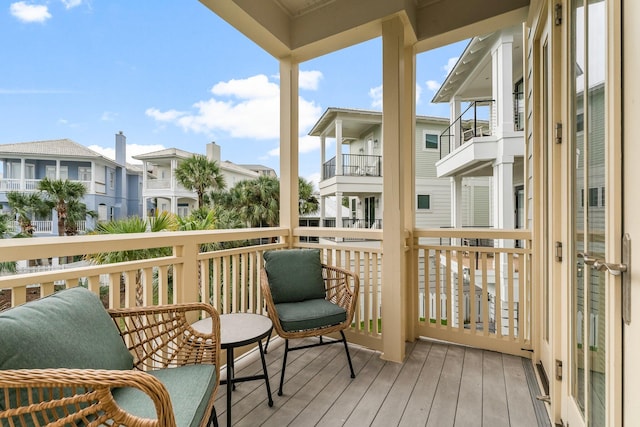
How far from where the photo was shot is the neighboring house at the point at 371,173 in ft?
13.4

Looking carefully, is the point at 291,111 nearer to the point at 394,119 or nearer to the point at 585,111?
the point at 394,119

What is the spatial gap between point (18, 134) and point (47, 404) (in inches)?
91.1

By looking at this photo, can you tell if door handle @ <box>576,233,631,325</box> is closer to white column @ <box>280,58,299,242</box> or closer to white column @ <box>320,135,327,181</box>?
white column @ <box>280,58,299,242</box>

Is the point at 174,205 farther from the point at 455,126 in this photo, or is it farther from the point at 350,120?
the point at 455,126

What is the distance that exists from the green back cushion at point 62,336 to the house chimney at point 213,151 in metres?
4.44

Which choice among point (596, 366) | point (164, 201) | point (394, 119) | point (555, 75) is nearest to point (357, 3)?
point (394, 119)

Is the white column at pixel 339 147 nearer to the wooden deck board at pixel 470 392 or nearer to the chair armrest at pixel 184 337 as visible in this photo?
the wooden deck board at pixel 470 392

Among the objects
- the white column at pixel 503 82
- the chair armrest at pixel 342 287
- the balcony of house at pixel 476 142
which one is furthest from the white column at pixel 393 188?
the balcony of house at pixel 476 142

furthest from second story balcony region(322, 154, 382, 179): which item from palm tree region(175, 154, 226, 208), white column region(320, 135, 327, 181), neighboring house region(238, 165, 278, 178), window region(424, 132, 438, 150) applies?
palm tree region(175, 154, 226, 208)

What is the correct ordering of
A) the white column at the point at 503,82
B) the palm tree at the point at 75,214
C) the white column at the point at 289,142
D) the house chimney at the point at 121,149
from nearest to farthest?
the palm tree at the point at 75,214 < the white column at the point at 289,142 < the house chimney at the point at 121,149 < the white column at the point at 503,82

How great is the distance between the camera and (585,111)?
122 centimetres

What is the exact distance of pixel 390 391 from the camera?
1956 mm

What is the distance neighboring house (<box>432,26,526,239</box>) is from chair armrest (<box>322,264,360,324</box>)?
2187mm

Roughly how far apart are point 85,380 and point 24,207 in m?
2.45
